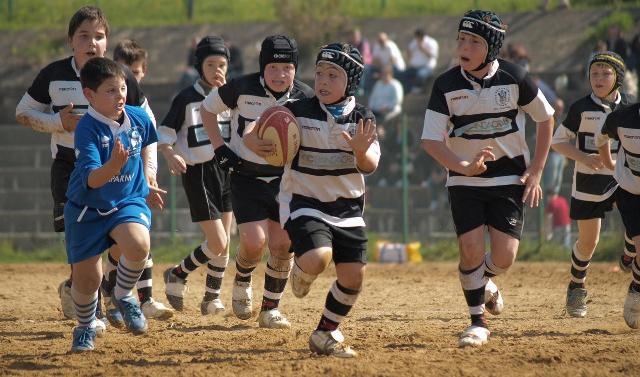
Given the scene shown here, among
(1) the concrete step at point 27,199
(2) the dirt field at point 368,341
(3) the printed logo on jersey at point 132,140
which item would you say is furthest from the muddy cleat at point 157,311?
(1) the concrete step at point 27,199

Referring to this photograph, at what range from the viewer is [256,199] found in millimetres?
8867

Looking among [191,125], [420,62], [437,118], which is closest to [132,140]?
[437,118]

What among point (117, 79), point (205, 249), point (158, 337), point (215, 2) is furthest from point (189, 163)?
point (215, 2)

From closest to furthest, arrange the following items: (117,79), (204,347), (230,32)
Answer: (117,79)
(204,347)
(230,32)

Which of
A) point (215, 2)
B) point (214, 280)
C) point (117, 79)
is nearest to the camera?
point (117, 79)

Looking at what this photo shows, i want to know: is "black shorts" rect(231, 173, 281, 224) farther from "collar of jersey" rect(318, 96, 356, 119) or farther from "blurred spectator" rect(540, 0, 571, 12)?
"blurred spectator" rect(540, 0, 571, 12)

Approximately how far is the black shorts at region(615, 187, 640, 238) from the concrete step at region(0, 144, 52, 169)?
1253cm

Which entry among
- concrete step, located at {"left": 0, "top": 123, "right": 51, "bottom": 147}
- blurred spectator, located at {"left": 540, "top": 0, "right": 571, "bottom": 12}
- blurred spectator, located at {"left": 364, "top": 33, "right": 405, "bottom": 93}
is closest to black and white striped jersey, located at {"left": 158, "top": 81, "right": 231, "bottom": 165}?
concrete step, located at {"left": 0, "top": 123, "right": 51, "bottom": 147}

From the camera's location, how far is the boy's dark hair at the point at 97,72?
24.1 feet

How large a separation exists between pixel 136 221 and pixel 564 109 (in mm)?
13735

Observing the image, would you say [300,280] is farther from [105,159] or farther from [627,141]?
[627,141]

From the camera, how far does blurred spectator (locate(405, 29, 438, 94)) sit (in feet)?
70.7

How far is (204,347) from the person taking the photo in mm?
7945

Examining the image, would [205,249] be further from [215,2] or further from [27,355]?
[215,2]
